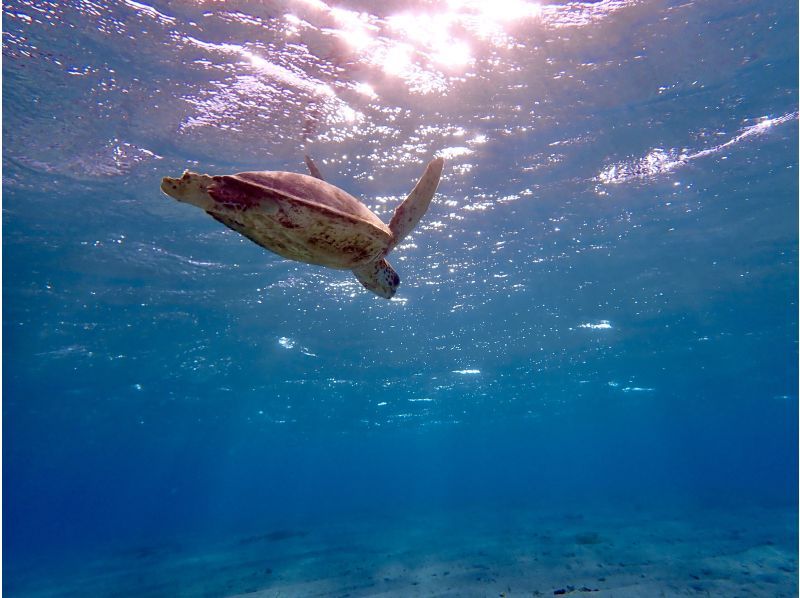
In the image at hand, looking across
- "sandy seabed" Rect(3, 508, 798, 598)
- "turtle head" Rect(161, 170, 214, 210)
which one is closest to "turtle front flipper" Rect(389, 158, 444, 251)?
"turtle head" Rect(161, 170, 214, 210)

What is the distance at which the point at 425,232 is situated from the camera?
1435cm

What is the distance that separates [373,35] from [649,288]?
17.5 meters

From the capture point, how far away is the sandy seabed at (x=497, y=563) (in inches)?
429

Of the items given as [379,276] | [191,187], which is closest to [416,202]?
[379,276]

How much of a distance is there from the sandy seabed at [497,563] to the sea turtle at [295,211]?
990 centimetres

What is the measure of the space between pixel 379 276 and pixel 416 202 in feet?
3.47

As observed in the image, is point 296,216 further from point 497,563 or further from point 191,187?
point 497,563

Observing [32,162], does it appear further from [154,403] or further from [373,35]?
[154,403]

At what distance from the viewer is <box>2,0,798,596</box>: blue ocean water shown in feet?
27.7

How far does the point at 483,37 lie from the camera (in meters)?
8.43

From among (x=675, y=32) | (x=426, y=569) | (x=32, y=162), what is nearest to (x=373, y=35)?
(x=675, y=32)

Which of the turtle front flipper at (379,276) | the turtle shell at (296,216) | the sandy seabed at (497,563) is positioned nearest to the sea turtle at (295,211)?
the turtle shell at (296,216)

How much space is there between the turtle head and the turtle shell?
0.14 ft

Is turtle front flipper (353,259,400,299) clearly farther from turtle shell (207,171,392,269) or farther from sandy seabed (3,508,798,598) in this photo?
sandy seabed (3,508,798,598)
